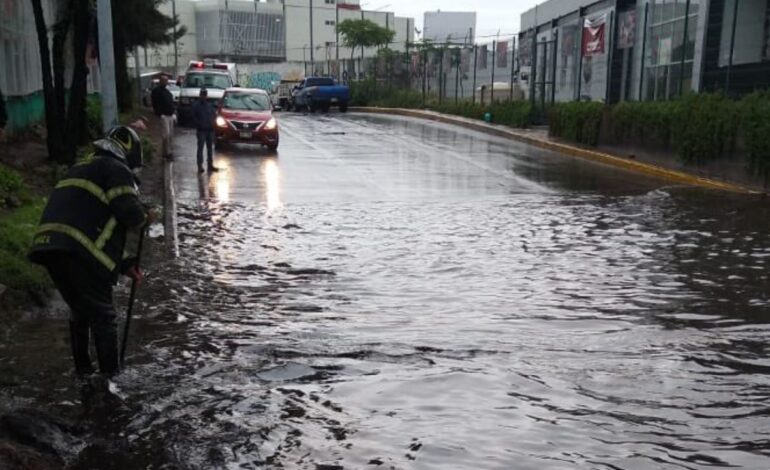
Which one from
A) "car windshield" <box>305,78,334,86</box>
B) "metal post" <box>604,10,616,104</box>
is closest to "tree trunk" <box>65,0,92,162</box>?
"metal post" <box>604,10,616,104</box>

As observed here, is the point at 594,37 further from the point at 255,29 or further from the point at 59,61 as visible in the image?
the point at 255,29

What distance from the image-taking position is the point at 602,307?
280 inches

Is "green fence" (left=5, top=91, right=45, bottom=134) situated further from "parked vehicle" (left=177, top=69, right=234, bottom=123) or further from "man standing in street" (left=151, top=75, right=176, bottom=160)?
"parked vehicle" (left=177, top=69, right=234, bottom=123)

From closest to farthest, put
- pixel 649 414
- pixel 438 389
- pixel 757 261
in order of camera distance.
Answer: pixel 649 414 → pixel 438 389 → pixel 757 261

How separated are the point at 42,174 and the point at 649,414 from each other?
10562 millimetres

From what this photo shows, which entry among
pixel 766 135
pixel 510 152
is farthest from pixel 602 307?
pixel 510 152

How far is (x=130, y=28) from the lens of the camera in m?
26.0

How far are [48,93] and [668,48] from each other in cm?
1753

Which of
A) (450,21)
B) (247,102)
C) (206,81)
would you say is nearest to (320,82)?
(206,81)

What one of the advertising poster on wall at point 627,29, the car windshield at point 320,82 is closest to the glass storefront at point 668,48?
the advertising poster on wall at point 627,29

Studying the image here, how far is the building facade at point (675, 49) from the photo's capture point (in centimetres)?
2083

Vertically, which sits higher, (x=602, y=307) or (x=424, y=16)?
(x=424, y=16)

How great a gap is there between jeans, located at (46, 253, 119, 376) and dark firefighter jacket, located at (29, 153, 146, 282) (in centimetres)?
8

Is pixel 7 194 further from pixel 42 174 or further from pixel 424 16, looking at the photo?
pixel 424 16
